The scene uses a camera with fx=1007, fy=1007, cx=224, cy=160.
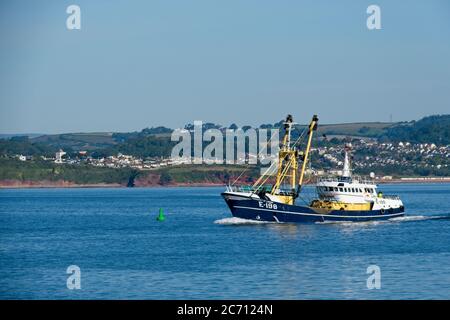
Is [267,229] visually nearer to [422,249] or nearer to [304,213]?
[304,213]

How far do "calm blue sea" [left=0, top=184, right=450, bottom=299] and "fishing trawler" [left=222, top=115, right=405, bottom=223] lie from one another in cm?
145

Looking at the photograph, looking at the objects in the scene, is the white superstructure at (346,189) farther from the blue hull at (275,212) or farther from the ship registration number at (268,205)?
the ship registration number at (268,205)

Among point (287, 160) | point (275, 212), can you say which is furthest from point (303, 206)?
point (287, 160)

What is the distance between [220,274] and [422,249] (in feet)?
75.0

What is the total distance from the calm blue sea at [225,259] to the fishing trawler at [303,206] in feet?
4.77

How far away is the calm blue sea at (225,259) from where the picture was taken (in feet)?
193

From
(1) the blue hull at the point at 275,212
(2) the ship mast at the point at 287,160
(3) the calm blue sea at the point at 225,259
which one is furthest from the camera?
(2) the ship mast at the point at 287,160

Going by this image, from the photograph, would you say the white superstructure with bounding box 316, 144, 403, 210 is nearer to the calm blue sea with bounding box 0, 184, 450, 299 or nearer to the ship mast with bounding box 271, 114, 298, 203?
the ship mast with bounding box 271, 114, 298, 203

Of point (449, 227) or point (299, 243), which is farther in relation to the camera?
point (449, 227)

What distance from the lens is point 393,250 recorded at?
80.9 m

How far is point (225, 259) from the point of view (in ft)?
242

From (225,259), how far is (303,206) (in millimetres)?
32262

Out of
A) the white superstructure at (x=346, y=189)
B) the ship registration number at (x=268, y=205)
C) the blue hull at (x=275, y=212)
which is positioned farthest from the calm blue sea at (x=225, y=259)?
the white superstructure at (x=346, y=189)
